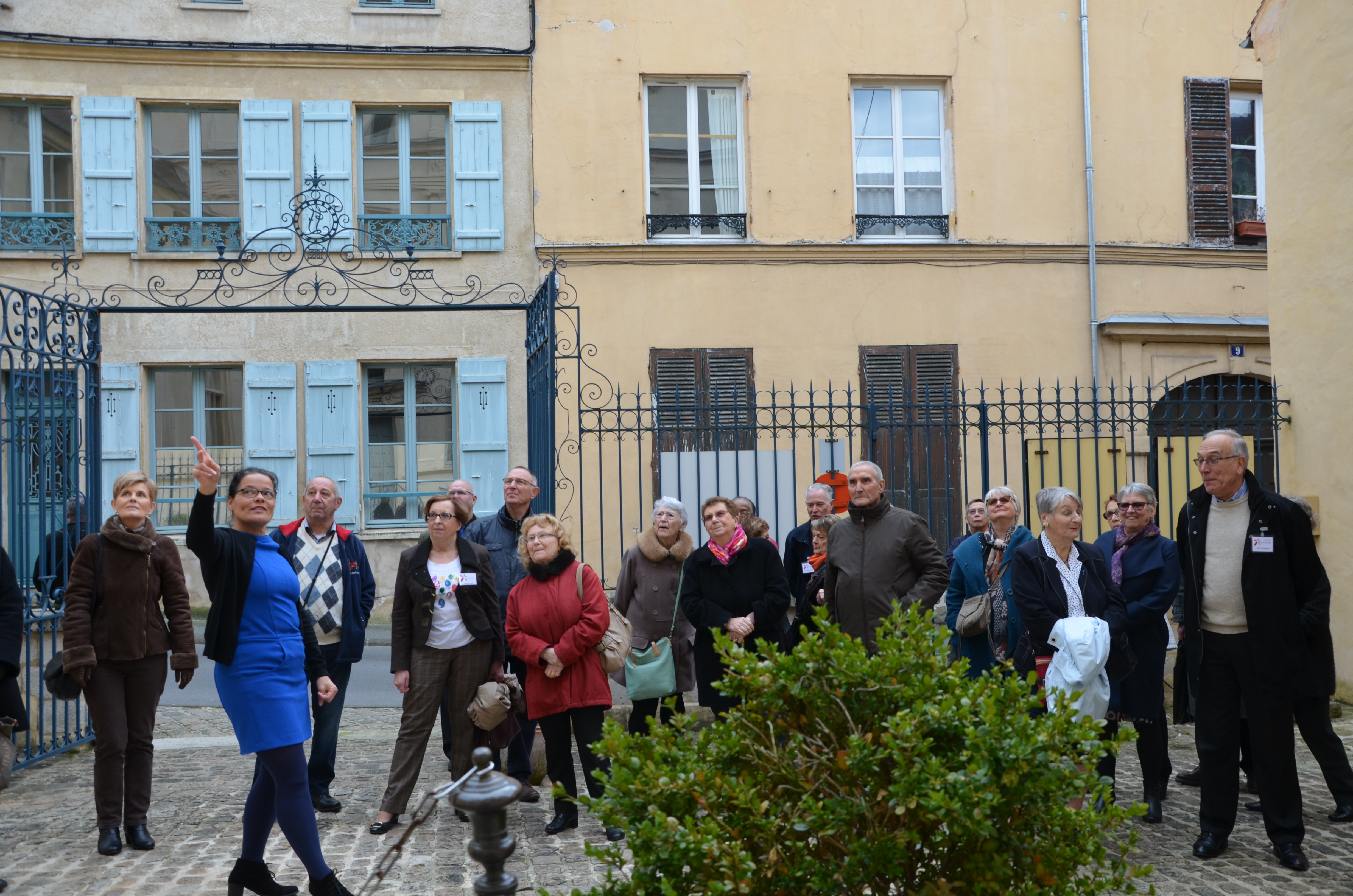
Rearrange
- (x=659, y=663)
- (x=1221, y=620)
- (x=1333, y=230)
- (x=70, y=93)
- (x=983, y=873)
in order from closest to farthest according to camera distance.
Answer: (x=983, y=873) < (x=1221, y=620) < (x=659, y=663) < (x=1333, y=230) < (x=70, y=93)

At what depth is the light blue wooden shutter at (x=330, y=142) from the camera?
13570 mm

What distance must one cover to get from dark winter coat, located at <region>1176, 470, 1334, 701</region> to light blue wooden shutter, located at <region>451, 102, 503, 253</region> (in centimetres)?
953

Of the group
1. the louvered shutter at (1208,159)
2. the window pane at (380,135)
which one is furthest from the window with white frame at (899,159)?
the window pane at (380,135)

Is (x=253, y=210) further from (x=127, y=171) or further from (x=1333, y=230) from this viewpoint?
(x=1333, y=230)

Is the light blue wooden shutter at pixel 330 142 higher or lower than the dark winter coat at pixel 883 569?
higher

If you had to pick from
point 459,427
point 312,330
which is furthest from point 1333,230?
point 312,330

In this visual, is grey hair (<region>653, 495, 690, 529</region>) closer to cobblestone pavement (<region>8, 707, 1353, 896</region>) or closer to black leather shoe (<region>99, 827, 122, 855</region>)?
cobblestone pavement (<region>8, 707, 1353, 896</region>)

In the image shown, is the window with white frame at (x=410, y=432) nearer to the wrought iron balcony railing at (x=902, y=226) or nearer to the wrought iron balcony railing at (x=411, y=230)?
the wrought iron balcony railing at (x=411, y=230)

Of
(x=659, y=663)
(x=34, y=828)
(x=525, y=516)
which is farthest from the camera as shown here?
(x=525, y=516)

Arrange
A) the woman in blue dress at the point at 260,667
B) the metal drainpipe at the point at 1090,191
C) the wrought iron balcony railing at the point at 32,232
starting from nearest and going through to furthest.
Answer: the woman in blue dress at the point at 260,667
the wrought iron balcony railing at the point at 32,232
the metal drainpipe at the point at 1090,191

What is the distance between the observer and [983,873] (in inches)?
115

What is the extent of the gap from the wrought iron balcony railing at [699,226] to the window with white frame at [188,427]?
5070 mm

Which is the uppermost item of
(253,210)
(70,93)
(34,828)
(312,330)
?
(70,93)

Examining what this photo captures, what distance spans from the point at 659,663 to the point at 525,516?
3.83 ft
